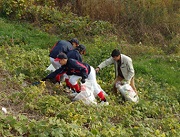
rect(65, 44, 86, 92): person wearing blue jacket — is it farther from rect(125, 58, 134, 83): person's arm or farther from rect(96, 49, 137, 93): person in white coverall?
rect(125, 58, 134, 83): person's arm

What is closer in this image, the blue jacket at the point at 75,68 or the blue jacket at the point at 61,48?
the blue jacket at the point at 75,68

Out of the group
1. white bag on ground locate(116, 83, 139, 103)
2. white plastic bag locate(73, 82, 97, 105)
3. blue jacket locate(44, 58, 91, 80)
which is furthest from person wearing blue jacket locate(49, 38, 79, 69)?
white bag on ground locate(116, 83, 139, 103)

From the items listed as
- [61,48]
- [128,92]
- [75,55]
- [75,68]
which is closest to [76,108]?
[75,68]

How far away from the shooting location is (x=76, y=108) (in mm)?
6469

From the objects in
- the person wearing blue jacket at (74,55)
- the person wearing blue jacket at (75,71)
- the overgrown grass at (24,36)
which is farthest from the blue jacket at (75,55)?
the overgrown grass at (24,36)

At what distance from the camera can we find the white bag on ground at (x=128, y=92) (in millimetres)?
8562

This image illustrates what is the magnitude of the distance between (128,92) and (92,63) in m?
2.68

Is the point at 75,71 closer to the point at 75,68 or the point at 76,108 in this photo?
the point at 75,68

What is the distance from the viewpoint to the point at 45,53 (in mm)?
11742

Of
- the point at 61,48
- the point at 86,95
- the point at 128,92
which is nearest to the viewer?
the point at 86,95

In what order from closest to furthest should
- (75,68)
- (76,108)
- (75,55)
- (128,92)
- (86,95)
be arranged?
(76,108) → (86,95) → (75,68) → (75,55) → (128,92)

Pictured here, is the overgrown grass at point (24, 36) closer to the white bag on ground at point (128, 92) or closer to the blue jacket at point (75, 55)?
the blue jacket at point (75, 55)

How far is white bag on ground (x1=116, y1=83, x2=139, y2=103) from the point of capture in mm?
8562

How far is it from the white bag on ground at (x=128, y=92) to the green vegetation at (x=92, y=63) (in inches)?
7.1
